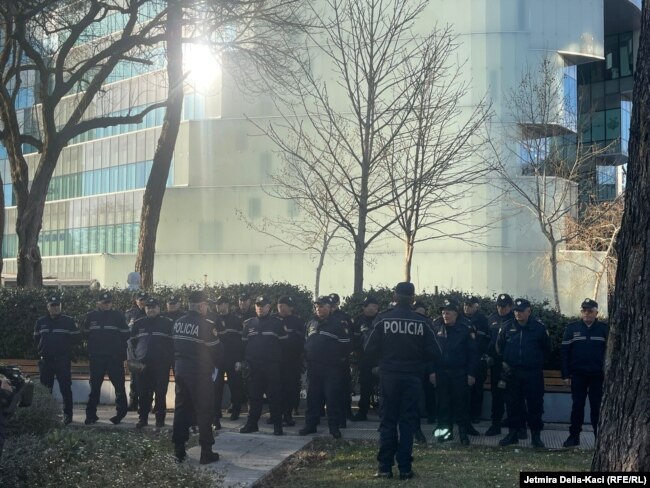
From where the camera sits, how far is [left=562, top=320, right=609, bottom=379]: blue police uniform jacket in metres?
11.5

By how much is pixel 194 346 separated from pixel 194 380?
1.36 feet

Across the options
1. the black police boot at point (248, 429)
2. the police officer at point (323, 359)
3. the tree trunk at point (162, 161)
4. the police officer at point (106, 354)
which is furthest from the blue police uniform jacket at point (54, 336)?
the tree trunk at point (162, 161)

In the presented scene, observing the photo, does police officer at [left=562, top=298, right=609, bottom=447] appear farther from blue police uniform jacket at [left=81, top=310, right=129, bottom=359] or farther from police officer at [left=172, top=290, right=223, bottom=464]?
blue police uniform jacket at [left=81, top=310, right=129, bottom=359]

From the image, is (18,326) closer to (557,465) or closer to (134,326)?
(134,326)

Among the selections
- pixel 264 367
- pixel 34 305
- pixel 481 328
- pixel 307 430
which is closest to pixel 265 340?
pixel 264 367

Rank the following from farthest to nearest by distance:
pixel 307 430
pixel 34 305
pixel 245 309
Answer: pixel 34 305 < pixel 245 309 < pixel 307 430

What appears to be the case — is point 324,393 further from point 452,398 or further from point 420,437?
point 452,398

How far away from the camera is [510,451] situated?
11.2 m

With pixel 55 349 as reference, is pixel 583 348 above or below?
above

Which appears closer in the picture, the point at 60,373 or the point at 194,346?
the point at 194,346

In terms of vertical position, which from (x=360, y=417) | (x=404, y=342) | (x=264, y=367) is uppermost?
(x=404, y=342)

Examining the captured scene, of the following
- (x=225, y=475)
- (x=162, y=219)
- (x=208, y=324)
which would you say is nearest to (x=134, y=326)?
(x=208, y=324)

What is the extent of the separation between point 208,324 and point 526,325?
4.40 metres

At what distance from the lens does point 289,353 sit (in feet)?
43.8
